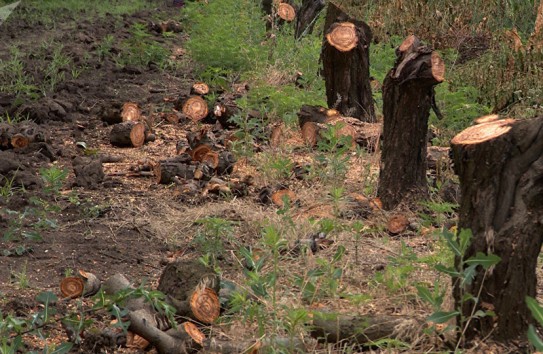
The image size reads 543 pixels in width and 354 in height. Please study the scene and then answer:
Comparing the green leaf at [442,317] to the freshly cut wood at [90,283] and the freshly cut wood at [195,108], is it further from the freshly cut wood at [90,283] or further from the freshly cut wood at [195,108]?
the freshly cut wood at [195,108]

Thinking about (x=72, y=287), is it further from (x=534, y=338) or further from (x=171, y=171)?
(x=534, y=338)

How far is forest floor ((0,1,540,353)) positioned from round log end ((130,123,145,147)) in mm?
79

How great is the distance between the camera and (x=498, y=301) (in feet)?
13.9

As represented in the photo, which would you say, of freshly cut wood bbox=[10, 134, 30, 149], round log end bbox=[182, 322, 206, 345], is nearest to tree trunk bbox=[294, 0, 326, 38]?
freshly cut wood bbox=[10, 134, 30, 149]

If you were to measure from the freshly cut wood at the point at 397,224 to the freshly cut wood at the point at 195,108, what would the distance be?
339cm

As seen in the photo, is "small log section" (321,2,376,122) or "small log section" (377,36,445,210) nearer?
"small log section" (377,36,445,210)

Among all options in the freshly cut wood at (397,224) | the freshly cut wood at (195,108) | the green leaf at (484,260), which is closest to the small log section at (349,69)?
the freshly cut wood at (195,108)

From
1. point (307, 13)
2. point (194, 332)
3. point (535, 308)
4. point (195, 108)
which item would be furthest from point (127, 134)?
point (535, 308)

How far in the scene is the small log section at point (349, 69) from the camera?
8805mm

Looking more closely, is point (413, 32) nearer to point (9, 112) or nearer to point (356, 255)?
point (9, 112)

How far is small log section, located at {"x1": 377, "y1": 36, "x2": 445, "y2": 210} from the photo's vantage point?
6.73m

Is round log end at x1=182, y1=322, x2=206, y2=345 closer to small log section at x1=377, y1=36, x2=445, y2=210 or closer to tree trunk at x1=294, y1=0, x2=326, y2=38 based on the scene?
small log section at x1=377, y1=36, x2=445, y2=210

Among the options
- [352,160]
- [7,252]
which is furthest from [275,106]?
[7,252]

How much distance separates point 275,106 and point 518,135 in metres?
4.99
